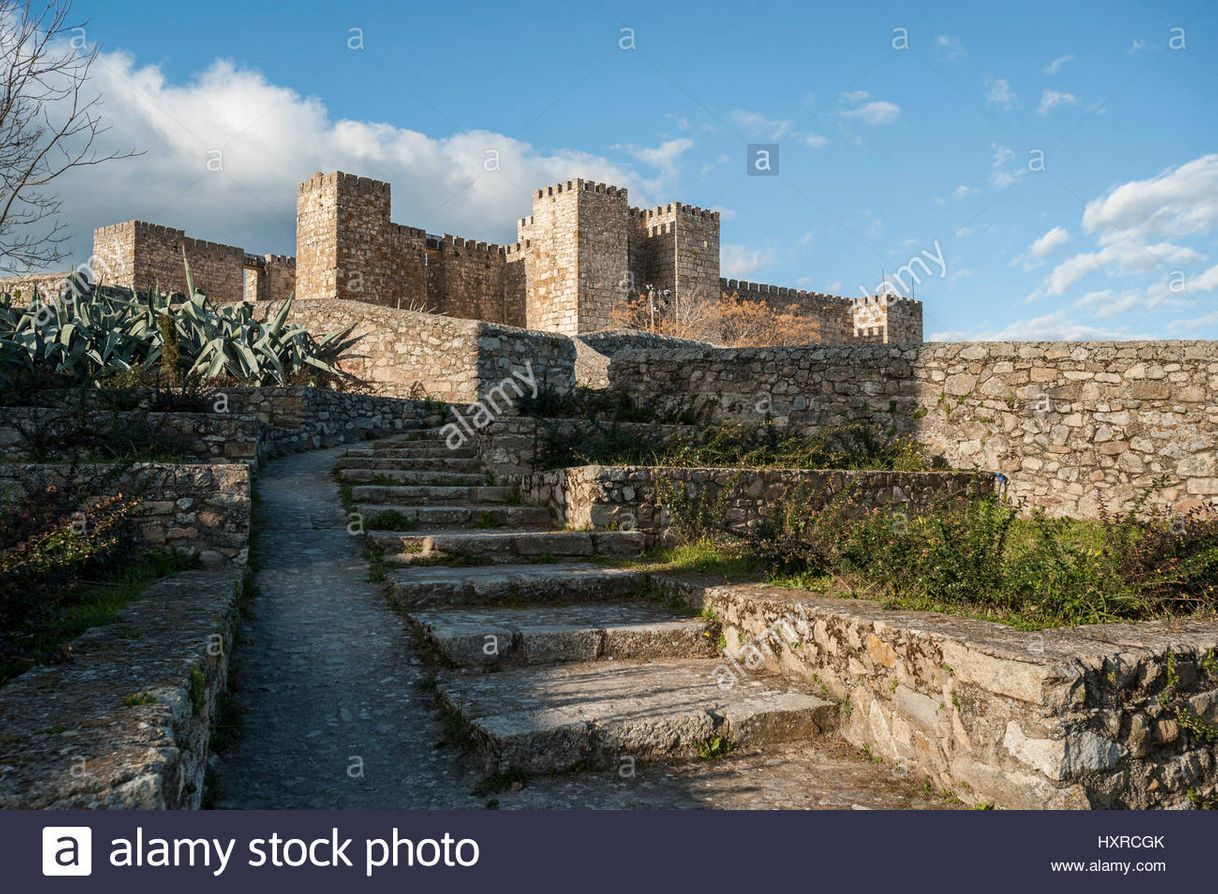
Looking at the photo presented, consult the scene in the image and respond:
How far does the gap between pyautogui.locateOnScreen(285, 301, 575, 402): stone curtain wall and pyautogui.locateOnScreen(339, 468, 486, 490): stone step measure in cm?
437

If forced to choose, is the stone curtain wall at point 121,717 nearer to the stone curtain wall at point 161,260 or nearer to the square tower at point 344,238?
the square tower at point 344,238

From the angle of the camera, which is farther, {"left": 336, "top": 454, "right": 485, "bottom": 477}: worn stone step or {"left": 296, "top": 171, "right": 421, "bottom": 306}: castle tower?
{"left": 296, "top": 171, "right": 421, "bottom": 306}: castle tower

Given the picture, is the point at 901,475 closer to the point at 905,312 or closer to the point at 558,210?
the point at 558,210

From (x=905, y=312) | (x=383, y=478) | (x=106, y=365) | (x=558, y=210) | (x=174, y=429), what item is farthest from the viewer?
(x=905, y=312)

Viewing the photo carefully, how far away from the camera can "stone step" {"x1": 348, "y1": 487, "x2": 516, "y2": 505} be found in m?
8.37

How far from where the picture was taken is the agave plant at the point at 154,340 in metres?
10.0

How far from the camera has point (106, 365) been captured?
1043 centimetres

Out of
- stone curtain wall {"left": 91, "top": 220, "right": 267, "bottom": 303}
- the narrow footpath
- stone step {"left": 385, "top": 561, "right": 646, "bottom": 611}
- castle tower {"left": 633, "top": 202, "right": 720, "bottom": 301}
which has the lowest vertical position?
the narrow footpath

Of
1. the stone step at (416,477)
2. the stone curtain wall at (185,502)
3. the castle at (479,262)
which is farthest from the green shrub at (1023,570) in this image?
the castle at (479,262)

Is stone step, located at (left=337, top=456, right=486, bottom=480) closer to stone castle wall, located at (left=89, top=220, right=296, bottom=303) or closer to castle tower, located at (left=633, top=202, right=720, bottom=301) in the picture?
stone castle wall, located at (left=89, top=220, right=296, bottom=303)

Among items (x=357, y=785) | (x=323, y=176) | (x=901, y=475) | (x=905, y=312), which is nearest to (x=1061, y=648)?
(x=357, y=785)

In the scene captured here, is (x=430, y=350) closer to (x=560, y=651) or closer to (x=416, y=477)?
(x=416, y=477)

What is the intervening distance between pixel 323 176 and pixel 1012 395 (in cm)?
1986

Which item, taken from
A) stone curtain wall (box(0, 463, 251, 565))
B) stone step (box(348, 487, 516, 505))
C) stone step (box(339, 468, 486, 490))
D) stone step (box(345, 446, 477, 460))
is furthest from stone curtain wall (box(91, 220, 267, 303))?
stone curtain wall (box(0, 463, 251, 565))
